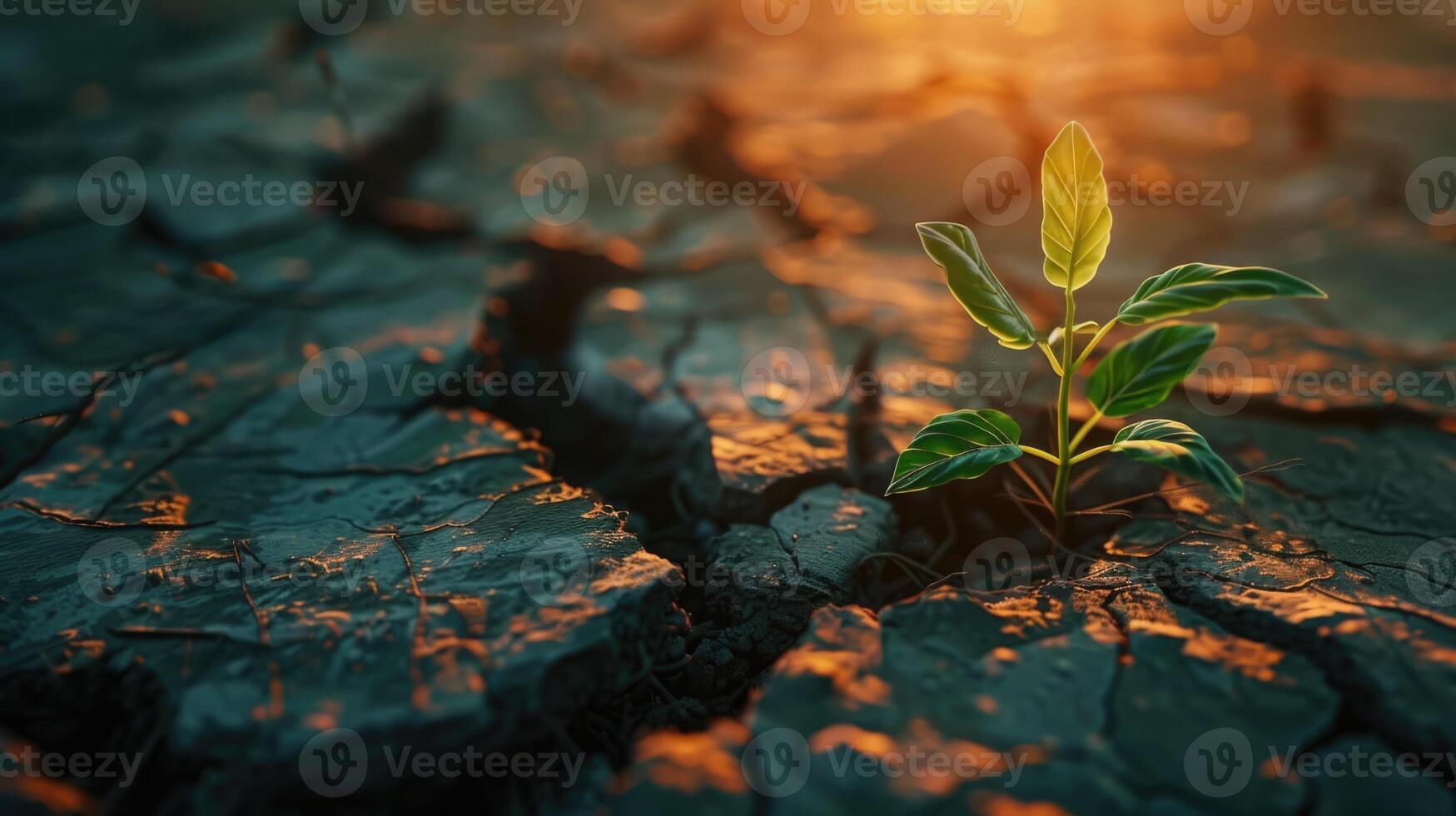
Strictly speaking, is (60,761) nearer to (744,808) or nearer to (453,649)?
(453,649)

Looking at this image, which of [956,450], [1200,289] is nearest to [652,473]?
[956,450]

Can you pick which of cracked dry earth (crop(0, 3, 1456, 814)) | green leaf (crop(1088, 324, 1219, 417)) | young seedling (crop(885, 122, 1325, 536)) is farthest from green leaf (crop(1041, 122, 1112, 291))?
cracked dry earth (crop(0, 3, 1456, 814))

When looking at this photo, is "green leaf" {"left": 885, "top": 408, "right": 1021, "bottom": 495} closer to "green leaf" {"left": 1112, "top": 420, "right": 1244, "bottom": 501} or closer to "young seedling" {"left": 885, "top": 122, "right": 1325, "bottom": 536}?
"young seedling" {"left": 885, "top": 122, "right": 1325, "bottom": 536}

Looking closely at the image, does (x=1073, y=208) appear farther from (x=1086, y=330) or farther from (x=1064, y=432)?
(x=1064, y=432)

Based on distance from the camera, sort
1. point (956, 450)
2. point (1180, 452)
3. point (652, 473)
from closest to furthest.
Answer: point (1180, 452) < point (956, 450) < point (652, 473)

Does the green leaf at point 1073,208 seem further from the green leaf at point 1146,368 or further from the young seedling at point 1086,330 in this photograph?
the green leaf at point 1146,368
